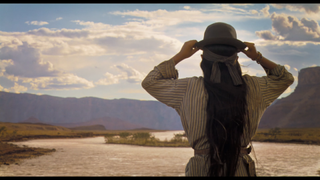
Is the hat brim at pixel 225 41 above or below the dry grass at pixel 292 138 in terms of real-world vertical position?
above

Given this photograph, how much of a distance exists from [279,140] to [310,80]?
156 feet

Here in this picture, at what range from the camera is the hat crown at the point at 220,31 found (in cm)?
139

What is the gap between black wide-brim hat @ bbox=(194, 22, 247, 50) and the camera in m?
1.36

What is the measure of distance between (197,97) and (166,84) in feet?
0.61

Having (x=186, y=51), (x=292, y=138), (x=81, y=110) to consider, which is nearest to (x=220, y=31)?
(x=186, y=51)

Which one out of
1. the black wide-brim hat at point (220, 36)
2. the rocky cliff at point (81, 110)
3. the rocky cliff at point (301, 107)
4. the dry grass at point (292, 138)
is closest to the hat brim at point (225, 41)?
the black wide-brim hat at point (220, 36)

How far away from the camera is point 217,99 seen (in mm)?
1271

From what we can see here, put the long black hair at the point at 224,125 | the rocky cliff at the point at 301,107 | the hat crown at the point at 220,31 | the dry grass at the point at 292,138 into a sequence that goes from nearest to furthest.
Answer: the long black hair at the point at 224,125, the hat crown at the point at 220,31, the dry grass at the point at 292,138, the rocky cliff at the point at 301,107

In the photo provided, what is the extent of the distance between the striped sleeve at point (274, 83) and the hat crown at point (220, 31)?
0.97 ft

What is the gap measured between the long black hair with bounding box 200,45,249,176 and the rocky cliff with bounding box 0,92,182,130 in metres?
89.9

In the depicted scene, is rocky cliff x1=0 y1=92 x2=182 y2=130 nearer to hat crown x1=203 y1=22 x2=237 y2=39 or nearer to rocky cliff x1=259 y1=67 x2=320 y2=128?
rocky cliff x1=259 y1=67 x2=320 y2=128

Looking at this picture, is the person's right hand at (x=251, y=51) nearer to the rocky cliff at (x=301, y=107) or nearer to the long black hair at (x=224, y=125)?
→ the long black hair at (x=224, y=125)

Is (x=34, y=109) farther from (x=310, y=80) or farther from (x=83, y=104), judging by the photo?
(x=310, y=80)

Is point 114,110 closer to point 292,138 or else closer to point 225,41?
point 292,138
